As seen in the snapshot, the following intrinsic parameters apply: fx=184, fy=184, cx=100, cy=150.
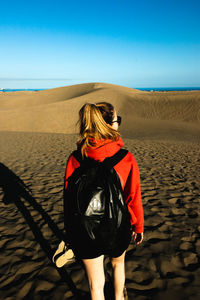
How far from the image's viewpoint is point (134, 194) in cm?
170

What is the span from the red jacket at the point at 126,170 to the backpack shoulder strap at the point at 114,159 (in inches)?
1.1

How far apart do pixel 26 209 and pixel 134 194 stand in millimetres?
3562

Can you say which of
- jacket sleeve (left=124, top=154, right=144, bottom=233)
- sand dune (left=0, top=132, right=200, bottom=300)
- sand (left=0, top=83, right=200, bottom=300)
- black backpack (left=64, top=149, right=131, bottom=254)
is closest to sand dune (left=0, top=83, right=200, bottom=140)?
sand (left=0, top=83, right=200, bottom=300)

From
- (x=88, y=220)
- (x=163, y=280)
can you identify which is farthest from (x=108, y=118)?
(x=163, y=280)

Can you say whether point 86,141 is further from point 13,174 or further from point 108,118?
point 13,174

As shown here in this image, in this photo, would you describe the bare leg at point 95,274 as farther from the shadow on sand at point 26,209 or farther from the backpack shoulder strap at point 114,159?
the shadow on sand at point 26,209

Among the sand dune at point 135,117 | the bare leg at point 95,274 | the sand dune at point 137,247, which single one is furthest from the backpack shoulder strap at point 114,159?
the sand dune at point 135,117

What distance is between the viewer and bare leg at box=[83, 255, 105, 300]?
1.50m

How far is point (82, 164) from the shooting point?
1.47 metres

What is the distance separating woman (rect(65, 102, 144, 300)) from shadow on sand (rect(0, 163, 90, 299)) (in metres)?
1.15

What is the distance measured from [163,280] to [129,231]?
5.56 feet

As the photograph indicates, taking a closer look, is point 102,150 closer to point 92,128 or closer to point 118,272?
point 92,128

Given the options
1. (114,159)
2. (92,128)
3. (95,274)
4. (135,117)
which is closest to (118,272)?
(95,274)

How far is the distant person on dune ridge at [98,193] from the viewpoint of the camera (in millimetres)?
1302
